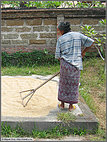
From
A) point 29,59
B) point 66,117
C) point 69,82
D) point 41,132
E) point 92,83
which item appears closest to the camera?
point 41,132

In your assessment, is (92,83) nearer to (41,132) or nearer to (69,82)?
(69,82)

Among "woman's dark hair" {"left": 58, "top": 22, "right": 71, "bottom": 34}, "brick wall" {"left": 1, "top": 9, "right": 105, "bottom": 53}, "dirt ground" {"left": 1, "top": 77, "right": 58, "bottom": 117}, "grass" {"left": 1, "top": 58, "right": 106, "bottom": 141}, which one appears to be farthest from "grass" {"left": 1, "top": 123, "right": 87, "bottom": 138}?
"brick wall" {"left": 1, "top": 9, "right": 105, "bottom": 53}

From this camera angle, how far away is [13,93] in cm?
423

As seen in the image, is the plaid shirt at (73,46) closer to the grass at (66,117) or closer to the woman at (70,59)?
the woman at (70,59)

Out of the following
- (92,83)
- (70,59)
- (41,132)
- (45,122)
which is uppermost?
(70,59)

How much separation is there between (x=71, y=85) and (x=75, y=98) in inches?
9.7

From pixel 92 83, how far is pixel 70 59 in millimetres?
2198

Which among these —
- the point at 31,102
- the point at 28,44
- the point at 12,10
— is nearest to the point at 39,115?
the point at 31,102

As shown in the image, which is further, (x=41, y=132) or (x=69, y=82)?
(x=69, y=82)

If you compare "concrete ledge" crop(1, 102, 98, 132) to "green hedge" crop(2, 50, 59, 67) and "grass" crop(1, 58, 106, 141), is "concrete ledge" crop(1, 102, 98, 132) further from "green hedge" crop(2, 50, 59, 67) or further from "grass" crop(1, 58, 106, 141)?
"green hedge" crop(2, 50, 59, 67)

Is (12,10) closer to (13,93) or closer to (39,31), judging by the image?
(39,31)

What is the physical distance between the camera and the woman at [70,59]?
3.17 m

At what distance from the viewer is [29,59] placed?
21.8 ft

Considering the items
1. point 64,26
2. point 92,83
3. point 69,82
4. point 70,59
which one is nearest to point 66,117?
point 69,82
